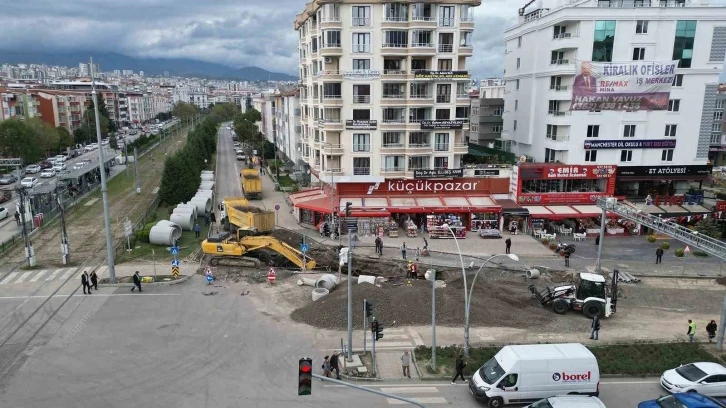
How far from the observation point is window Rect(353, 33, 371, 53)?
148 feet

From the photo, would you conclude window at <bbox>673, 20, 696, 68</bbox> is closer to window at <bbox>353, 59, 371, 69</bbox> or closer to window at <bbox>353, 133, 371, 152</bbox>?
window at <bbox>353, 59, 371, 69</bbox>

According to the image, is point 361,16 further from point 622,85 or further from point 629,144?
point 629,144

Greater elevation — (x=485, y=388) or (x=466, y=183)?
(x=466, y=183)

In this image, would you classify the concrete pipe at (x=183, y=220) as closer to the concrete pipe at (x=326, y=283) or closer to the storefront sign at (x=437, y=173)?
the concrete pipe at (x=326, y=283)

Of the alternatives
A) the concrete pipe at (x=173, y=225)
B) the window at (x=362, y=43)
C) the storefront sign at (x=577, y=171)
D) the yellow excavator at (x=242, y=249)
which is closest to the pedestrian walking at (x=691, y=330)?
the yellow excavator at (x=242, y=249)

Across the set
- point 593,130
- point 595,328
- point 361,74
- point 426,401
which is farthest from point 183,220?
point 593,130

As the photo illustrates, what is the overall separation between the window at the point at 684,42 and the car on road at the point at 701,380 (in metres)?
35.6

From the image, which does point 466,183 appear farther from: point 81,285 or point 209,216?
point 81,285

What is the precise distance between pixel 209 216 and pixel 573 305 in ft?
111

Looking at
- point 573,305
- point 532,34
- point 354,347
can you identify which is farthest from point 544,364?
point 532,34

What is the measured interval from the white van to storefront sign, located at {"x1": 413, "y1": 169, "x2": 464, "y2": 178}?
28328mm

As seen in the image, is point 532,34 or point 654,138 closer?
point 654,138

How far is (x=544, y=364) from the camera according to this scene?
61.3ft

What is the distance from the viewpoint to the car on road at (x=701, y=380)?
1928cm
